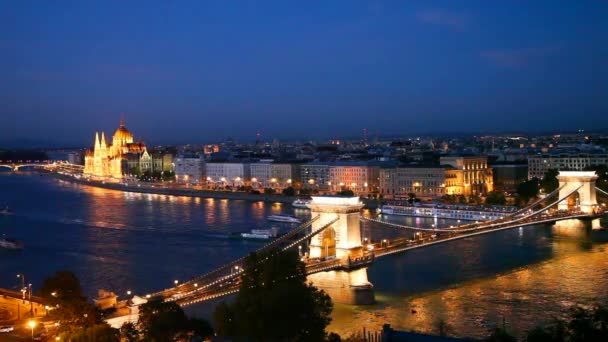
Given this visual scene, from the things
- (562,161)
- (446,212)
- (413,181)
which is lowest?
(446,212)

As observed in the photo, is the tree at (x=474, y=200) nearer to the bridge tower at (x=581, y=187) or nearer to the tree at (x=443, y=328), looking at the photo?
the bridge tower at (x=581, y=187)

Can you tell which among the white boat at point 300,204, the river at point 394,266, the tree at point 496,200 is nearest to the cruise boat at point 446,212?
the river at point 394,266

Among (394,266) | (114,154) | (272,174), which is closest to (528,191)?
(394,266)

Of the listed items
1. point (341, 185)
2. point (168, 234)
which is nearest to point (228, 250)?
point (168, 234)

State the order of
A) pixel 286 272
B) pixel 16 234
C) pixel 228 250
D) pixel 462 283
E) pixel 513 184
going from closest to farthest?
1. pixel 286 272
2. pixel 462 283
3. pixel 228 250
4. pixel 16 234
5. pixel 513 184

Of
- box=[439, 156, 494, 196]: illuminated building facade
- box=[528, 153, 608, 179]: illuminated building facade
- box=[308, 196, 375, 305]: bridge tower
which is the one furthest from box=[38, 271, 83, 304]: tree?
box=[528, 153, 608, 179]: illuminated building facade

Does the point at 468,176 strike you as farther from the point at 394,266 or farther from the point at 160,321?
the point at 160,321

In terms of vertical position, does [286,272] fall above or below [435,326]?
above

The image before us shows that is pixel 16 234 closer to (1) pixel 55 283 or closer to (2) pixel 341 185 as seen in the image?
(1) pixel 55 283
